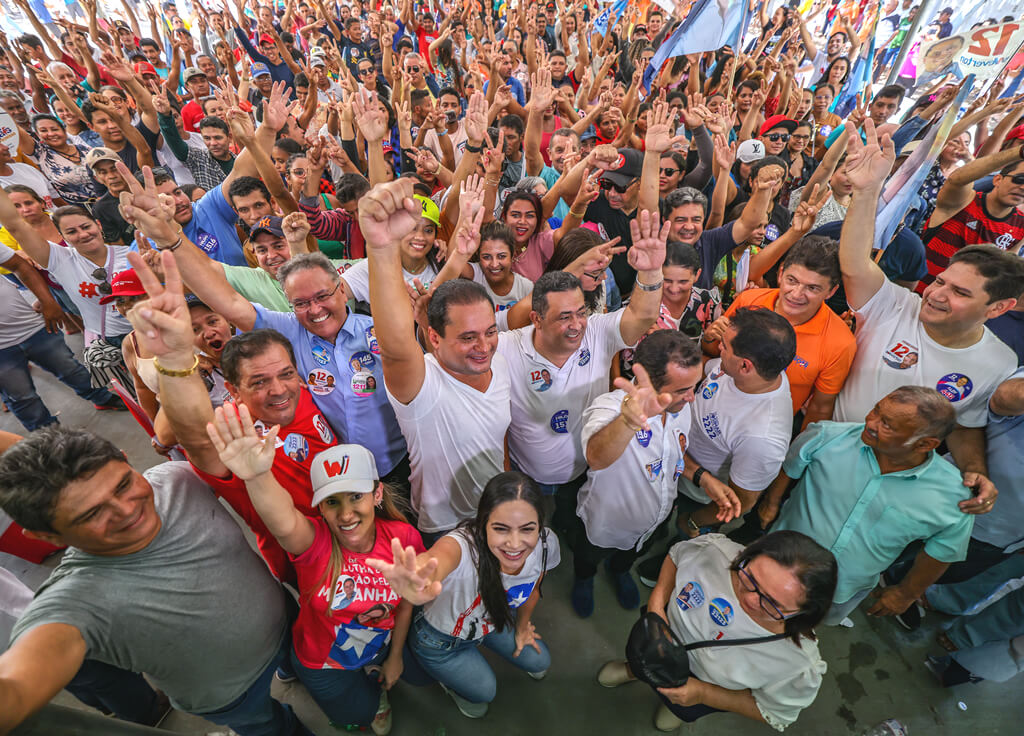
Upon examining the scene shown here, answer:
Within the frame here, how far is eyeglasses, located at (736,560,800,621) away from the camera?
5.51 ft

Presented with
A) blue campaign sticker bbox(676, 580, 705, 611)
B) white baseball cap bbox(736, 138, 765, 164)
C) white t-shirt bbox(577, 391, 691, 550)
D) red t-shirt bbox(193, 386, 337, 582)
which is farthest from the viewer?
white baseball cap bbox(736, 138, 765, 164)

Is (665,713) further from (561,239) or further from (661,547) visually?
(561,239)

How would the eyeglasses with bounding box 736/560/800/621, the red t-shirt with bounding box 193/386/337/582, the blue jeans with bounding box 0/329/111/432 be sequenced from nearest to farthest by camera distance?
the eyeglasses with bounding box 736/560/800/621 < the red t-shirt with bounding box 193/386/337/582 < the blue jeans with bounding box 0/329/111/432

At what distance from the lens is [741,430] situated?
7.58ft

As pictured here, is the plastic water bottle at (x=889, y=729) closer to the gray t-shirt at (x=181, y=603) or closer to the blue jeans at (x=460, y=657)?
the blue jeans at (x=460, y=657)

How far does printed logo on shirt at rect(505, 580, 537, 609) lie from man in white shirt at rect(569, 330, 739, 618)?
52 centimetres

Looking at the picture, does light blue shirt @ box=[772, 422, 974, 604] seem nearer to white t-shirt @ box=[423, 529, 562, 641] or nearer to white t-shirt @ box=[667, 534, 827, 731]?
white t-shirt @ box=[667, 534, 827, 731]

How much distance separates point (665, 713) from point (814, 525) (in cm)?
126

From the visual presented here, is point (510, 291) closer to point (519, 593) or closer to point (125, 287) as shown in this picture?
point (519, 593)

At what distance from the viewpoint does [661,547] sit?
318cm

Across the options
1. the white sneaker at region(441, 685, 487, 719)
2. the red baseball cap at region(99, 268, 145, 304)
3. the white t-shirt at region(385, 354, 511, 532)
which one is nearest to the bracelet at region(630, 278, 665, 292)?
the white t-shirt at region(385, 354, 511, 532)

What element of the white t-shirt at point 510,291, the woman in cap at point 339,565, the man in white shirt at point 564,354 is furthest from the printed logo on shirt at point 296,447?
the white t-shirt at point 510,291

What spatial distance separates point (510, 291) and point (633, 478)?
1601mm

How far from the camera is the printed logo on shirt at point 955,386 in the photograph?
229 centimetres
